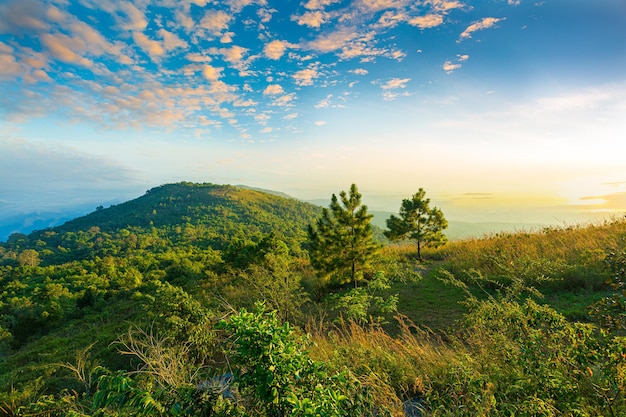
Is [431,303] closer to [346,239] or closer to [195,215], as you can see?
[346,239]

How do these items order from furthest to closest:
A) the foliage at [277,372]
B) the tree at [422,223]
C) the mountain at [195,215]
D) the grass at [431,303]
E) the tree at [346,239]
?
the mountain at [195,215] → the tree at [422,223] → the tree at [346,239] → the grass at [431,303] → the foliage at [277,372]

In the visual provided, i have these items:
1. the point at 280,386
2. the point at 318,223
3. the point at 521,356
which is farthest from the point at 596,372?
the point at 318,223

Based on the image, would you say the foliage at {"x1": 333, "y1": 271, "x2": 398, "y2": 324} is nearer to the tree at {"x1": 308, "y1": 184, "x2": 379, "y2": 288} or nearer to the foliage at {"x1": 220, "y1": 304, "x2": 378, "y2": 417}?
the tree at {"x1": 308, "y1": 184, "x2": 379, "y2": 288}

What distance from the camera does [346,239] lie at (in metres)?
13.0

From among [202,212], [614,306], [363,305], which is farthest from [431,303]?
[202,212]

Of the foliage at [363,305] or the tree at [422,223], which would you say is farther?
the tree at [422,223]

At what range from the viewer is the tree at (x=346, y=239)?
13.0 metres

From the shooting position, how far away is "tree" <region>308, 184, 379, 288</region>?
12984 millimetres

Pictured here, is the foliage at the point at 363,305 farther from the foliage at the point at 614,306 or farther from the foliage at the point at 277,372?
the foliage at the point at 277,372

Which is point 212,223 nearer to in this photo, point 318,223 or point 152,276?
point 152,276

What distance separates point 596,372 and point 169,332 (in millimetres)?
7291

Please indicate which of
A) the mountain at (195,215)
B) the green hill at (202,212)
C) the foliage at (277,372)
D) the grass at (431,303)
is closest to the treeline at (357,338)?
the foliage at (277,372)

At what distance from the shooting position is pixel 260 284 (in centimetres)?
1135

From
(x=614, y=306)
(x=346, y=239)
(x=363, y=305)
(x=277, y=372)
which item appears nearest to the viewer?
(x=277, y=372)
